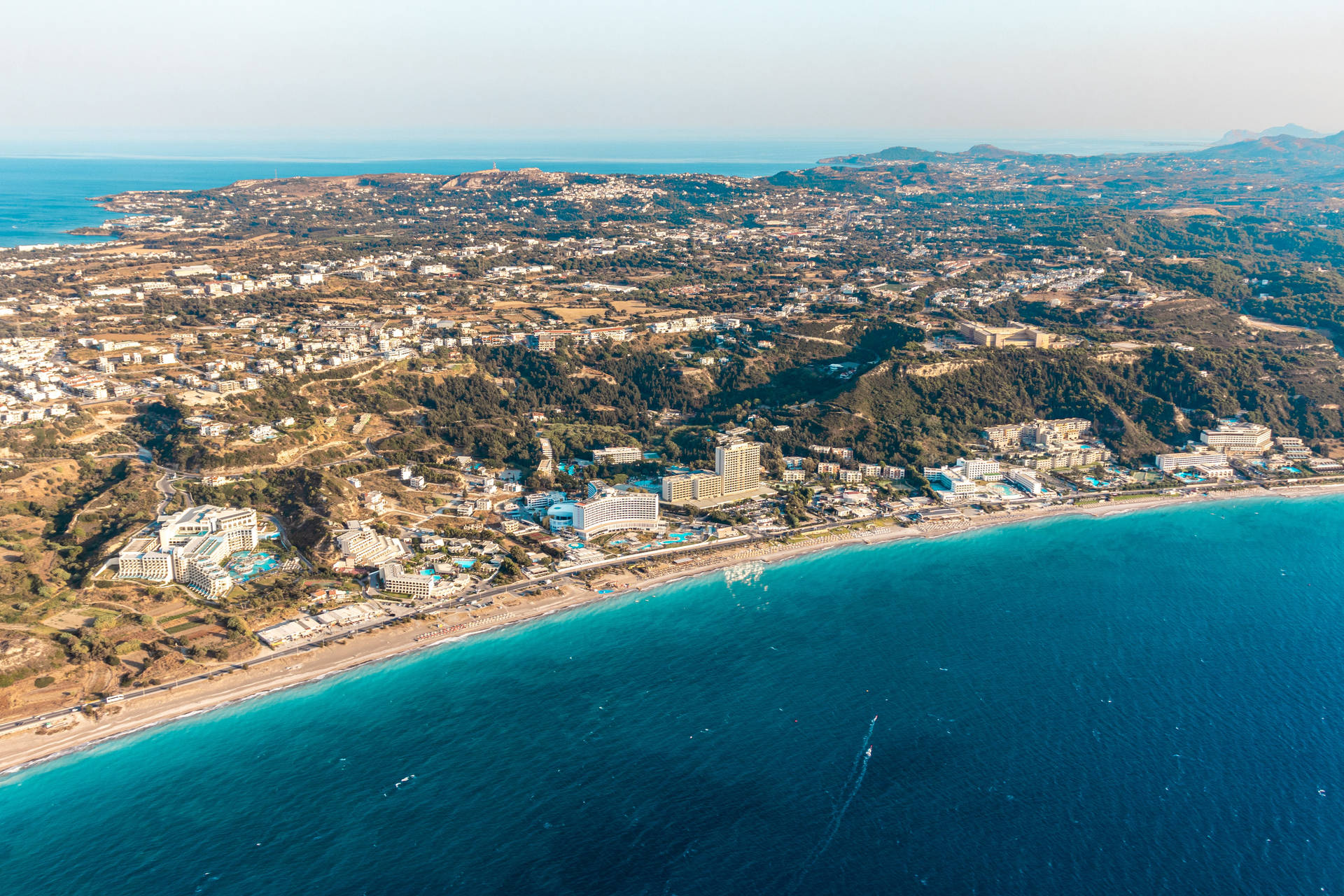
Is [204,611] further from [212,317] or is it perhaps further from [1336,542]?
[1336,542]

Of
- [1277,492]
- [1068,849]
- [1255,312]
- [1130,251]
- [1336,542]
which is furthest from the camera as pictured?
[1130,251]

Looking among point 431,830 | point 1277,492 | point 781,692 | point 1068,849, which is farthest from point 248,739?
point 1277,492

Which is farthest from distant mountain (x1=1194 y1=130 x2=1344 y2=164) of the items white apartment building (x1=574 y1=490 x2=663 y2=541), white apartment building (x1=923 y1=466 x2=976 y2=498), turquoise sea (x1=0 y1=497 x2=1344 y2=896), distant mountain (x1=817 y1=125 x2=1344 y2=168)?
white apartment building (x1=574 y1=490 x2=663 y2=541)

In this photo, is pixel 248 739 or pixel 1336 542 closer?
pixel 248 739

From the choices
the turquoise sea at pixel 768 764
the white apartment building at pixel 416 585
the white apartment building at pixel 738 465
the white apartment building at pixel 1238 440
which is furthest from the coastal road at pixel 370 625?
the white apartment building at pixel 1238 440

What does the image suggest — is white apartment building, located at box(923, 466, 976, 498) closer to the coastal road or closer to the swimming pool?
the coastal road

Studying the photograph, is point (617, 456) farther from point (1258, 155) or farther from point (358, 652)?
point (1258, 155)

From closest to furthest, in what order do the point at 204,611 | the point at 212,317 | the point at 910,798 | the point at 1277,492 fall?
the point at 910,798 < the point at 204,611 < the point at 1277,492 < the point at 212,317
